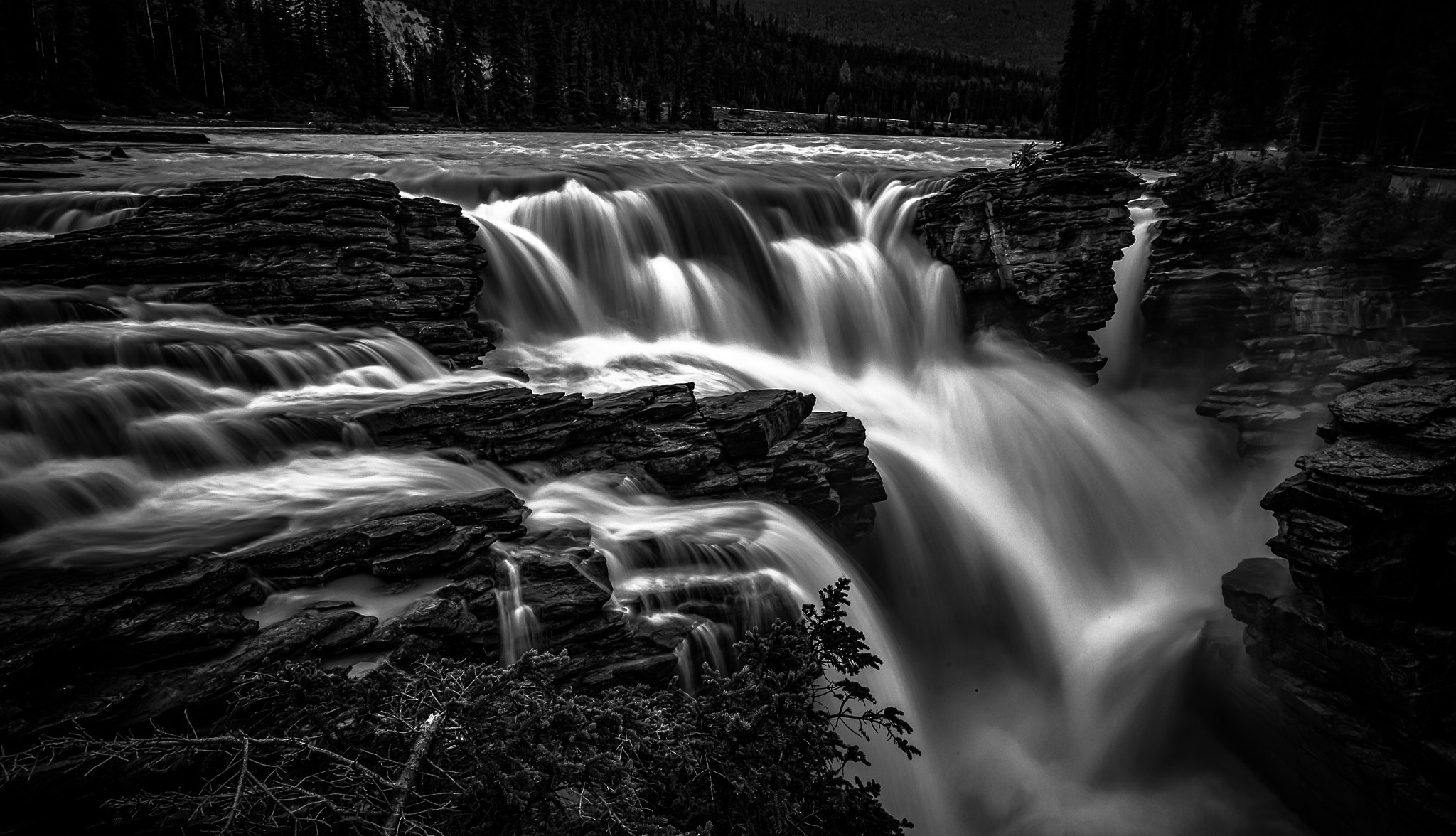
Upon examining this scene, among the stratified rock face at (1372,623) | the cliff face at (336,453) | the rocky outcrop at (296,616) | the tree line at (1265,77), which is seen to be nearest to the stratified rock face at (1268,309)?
the stratified rock face at (1372,623)

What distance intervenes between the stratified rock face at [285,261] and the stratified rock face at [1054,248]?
10.9 m

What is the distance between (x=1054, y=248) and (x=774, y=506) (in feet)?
33.4

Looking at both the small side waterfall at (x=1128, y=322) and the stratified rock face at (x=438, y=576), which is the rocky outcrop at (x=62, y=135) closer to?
the stratified rock face at (x=438, y=576)

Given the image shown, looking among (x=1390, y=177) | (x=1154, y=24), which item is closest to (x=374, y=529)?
(x=1390, y=177)

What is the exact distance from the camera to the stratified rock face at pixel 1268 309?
12.9 m

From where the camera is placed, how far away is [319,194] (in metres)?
12.1

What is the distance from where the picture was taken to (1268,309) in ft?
48.1

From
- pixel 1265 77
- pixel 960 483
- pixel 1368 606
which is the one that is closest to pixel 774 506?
pixel 960 483

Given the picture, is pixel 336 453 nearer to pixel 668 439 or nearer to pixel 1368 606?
pixel 668 439

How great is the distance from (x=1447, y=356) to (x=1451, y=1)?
13.3 m

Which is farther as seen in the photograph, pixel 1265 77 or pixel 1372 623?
pixel 1265 77

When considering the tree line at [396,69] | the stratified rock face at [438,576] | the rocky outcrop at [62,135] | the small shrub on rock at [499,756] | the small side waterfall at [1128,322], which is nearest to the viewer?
the small shrub on rock at [499,756]

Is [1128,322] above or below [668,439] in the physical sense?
above

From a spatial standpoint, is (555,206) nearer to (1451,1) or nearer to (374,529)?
(374,529)
